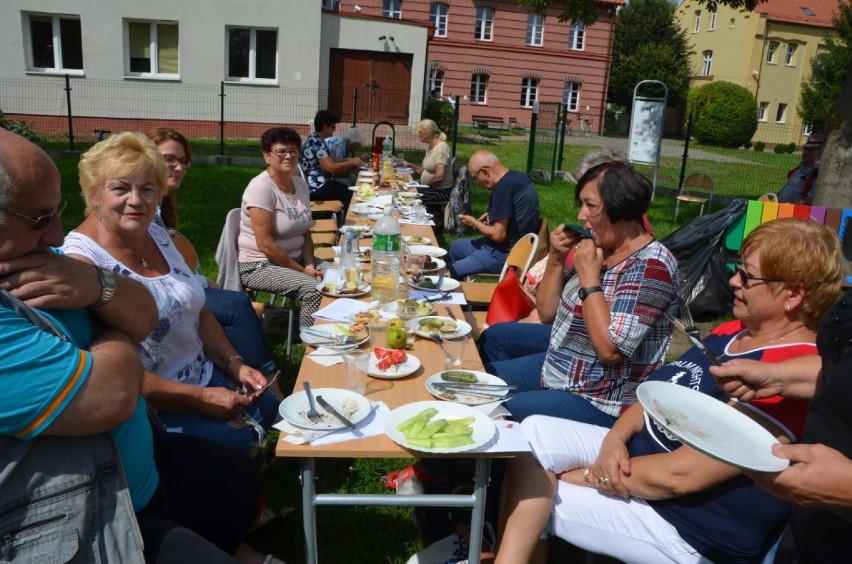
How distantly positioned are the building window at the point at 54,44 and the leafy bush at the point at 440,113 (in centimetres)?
1135

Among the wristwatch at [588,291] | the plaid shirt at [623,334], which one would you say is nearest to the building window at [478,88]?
the plaid shirt at [623,334]

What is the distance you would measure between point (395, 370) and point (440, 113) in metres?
21.6

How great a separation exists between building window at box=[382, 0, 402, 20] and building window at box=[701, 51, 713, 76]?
71.7 feet

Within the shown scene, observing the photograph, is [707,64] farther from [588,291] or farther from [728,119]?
[588,291]

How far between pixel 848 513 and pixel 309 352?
1.91 meters

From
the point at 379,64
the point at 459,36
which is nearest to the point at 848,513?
the point at 379,64

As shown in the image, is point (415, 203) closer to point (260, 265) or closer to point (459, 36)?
point (260, 265)

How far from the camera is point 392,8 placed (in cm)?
3094

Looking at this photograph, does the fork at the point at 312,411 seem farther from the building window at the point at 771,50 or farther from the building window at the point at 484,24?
the building window at the point at 771,50

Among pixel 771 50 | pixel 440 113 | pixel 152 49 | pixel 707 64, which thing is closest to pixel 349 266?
pixel 152 49

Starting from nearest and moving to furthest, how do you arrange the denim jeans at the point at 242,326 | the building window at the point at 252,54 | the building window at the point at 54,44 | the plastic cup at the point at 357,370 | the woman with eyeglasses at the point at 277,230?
1. the plastic cup at the point at 357,370
2. the denim jeans at the point at 242,326
3. the woman with eyeglasses at the point at 277,230
4. the building window at the point at 54,44
5. the building window at the point at 252,54

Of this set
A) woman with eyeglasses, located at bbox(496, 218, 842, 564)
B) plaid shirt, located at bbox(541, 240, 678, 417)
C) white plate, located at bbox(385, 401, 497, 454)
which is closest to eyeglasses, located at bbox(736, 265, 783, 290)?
woman with eyeglasses, located at bbox(496, 218, 842, 564)

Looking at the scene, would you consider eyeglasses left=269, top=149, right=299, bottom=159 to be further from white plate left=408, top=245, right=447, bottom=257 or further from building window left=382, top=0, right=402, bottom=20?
building window left=382, top=0, right=402, bottom=20

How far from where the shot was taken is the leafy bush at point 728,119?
28.1 meters
